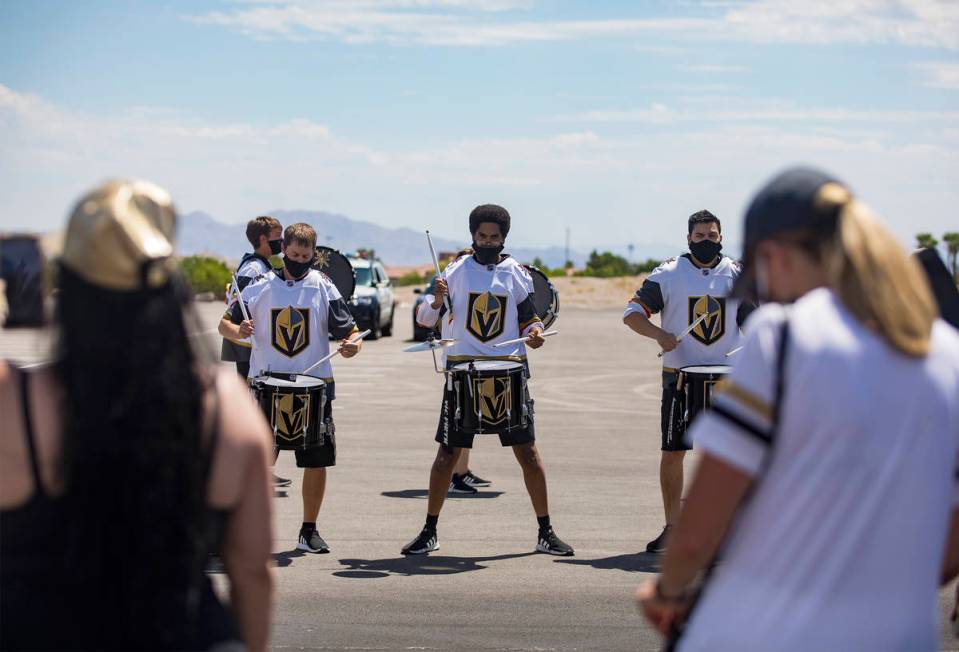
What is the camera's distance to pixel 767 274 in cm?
286

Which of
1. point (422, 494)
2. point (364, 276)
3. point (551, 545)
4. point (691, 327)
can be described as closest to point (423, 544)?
point (551, 545)

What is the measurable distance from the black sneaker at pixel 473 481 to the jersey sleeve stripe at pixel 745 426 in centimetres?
889

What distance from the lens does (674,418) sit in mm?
8836

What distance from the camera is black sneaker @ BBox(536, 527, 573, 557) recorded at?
344 inches

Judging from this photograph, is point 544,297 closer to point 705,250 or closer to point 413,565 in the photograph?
point 705,250

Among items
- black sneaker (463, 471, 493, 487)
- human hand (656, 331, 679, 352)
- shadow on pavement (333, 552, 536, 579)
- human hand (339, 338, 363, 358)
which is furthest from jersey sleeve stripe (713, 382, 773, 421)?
black sneaker (463, 471, 493, 487)

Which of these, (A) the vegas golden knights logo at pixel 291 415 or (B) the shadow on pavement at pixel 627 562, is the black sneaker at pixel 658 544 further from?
(A) the vegas golden knights logo at pixel 291 415

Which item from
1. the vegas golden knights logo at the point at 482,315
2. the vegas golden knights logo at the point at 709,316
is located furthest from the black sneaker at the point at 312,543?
the vegas golden knights logo at the point at 709,316

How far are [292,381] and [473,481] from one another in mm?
3314

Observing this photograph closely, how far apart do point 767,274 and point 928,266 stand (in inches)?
61.7

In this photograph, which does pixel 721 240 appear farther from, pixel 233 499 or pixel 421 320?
pixel 233 499

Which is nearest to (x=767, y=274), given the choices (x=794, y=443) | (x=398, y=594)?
(x=794, y=443)

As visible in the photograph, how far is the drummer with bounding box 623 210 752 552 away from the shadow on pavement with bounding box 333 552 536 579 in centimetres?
114

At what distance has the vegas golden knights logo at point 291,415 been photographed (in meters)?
8.64
